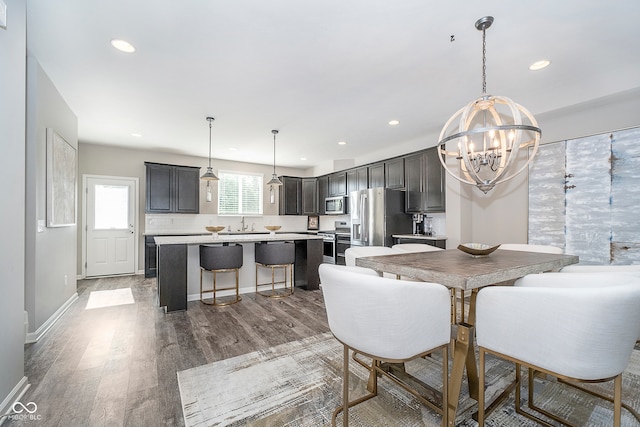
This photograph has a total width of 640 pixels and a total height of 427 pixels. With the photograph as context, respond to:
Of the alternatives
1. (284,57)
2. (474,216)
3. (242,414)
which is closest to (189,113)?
(284,57)

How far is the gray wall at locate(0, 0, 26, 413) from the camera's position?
5.56 feet

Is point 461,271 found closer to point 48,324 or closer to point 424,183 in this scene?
point 424,183

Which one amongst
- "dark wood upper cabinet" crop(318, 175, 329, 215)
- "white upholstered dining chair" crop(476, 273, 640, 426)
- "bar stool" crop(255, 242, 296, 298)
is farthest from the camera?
"dark wood upper cabinet" crop(318, 175, 329, 215)

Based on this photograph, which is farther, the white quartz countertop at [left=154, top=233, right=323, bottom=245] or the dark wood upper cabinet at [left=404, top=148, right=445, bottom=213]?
the dark wood upper cabinet at [left=404, top=148, right=445, bottom=213]

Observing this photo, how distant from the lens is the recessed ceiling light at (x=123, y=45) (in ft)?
7.66

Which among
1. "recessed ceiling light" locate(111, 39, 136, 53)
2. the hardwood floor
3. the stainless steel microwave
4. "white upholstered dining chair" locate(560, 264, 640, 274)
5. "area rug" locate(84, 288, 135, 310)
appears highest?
"recessed ceiling light" locate(111, 39, 136, 53)

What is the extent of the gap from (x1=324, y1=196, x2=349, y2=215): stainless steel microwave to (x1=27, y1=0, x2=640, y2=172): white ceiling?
2490 mm

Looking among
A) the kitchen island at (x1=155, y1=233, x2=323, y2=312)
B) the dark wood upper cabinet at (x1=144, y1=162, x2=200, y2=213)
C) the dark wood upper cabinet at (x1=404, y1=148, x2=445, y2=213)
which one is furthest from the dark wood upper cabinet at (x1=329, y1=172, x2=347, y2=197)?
the dark wood upper cabinet at (x1=144, y1=162, x2=200, y2=213)

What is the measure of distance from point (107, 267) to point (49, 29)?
459cm

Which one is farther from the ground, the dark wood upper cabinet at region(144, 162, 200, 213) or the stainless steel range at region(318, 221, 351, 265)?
the dark wood upper cabinet at region(144, 162, 200, 213)

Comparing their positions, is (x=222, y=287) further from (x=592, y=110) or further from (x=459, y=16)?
(x=592, y=110)

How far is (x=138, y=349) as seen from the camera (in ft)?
8.14

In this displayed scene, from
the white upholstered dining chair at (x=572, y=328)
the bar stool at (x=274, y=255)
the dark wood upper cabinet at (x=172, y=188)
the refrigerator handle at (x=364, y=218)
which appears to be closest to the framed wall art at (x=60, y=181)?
the dark wood upper cabinet at (x=172, y=188)

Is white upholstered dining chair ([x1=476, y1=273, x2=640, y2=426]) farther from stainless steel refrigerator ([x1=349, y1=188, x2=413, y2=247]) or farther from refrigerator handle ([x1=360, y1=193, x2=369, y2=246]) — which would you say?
refrigerator handle ([x1=360, y1=193, x2=369, y2=246])
